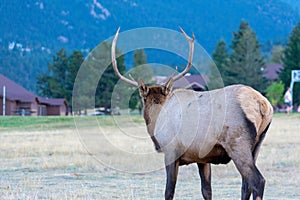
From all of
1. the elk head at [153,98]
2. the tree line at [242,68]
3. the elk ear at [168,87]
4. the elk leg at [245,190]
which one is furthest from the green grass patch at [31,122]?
the elk leg at [245,190]

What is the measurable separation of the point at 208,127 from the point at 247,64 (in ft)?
262

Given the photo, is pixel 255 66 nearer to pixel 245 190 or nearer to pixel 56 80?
pixel 56 80

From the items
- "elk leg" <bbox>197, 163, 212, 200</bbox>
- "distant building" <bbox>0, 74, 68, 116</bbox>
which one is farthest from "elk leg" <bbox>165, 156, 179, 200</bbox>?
"distant building" <bbox>0, 74, 68, 116</bbox>

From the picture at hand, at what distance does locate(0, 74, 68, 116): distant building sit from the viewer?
71.7m

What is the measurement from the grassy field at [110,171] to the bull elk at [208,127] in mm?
2135

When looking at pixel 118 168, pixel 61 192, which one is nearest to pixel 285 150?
pixel 118 168

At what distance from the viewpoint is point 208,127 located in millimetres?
12195

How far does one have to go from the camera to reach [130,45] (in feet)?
48.2

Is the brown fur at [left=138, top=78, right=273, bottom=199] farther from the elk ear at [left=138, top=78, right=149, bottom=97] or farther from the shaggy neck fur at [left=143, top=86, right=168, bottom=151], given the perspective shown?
the elk ear at [left=138, top=78, right=149, bottom=97]

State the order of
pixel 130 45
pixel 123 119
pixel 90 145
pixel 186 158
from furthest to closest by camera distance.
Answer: pixel 123 119
pixel 90 145
pixel 130 45
pixel 186 158

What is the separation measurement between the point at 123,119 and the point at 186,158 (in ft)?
15.2

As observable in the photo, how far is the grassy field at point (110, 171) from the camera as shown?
1530 centimetres

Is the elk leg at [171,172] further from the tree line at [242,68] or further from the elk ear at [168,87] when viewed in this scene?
the tree line at [242,68]

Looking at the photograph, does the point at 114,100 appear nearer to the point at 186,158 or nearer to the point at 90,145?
the point at 90,145
